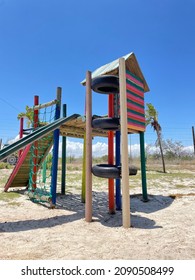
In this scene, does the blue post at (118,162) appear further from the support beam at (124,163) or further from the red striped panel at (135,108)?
the support beam at (124,163)

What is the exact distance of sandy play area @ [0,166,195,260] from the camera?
9.54 feet

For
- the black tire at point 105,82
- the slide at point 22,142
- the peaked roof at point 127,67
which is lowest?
the slide at point 22,142

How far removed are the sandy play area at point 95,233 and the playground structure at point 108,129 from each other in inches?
16.7

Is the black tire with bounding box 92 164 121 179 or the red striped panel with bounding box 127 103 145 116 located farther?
the red striped panel with bounding box 127 103 145 116

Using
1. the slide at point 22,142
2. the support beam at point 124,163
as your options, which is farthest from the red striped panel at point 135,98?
the slide at point 22,142

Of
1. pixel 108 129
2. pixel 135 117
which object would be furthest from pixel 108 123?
pixel 135 117

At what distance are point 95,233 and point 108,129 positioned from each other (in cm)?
232

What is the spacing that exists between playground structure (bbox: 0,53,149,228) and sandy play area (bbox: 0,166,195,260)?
424 mm

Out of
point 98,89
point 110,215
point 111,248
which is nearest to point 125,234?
point 111,248

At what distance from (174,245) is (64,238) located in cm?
175

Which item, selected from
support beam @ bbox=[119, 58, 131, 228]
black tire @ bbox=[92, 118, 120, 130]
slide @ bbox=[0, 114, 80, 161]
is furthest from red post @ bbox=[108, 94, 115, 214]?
slide @ bbox=[0, 114, 80, 161]

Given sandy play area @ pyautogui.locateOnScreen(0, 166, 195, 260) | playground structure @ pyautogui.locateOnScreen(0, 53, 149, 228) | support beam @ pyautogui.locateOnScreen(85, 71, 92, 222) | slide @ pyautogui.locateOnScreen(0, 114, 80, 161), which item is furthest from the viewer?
support beam @ pyautogui.locateOnScreen(85, 71, 92, 222)

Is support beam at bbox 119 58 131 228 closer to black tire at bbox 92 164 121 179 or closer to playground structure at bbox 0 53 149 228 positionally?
playground structure at bbox 0 53 149 228

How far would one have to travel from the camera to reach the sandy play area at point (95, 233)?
291 centimetres
